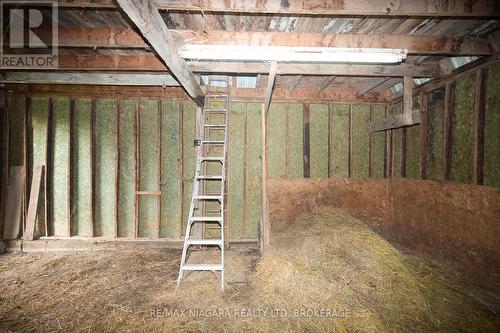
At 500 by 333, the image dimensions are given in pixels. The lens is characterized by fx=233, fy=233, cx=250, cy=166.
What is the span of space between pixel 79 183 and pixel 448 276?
8490 mm

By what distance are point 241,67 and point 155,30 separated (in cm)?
198

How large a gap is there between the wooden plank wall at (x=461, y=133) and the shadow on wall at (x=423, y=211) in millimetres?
381

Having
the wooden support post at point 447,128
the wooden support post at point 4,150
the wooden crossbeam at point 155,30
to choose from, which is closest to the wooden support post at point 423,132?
the wooden support post at point 447,128

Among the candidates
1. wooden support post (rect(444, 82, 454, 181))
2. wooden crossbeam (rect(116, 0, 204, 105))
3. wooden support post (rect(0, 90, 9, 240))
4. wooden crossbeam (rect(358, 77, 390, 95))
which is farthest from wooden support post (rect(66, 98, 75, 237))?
wooden support post (rect(444, 82, 454, 181))

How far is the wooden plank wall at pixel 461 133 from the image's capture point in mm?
3875

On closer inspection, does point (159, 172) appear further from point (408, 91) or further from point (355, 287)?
point (408, 91)

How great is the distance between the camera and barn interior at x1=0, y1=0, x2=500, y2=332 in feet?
10.7

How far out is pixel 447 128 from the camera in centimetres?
459

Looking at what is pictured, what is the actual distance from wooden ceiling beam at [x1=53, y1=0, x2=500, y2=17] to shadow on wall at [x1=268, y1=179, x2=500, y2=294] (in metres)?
2.64

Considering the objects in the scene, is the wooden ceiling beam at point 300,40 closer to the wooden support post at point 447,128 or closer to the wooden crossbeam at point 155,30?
the wooden crossbeam at point 155,30

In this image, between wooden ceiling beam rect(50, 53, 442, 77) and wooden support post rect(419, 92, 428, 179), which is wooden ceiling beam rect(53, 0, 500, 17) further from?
wooden support post rect(419, 92, 428, 179)

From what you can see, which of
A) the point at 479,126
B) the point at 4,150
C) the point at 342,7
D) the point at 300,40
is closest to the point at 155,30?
the point at 300,40

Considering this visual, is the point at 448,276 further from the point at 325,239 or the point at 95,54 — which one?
the point at 95,54

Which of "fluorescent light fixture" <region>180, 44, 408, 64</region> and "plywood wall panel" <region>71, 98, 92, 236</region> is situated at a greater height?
"fluorescent light fixture" <region>180, 44, 408, 64</region>
